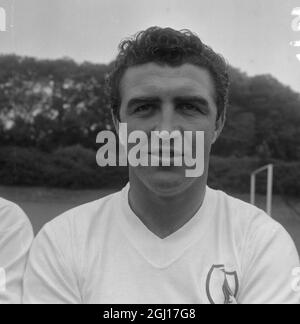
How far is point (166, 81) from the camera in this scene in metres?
1.25

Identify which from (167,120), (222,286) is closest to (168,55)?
(167,120)

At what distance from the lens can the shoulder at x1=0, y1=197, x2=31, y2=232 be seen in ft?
4.59

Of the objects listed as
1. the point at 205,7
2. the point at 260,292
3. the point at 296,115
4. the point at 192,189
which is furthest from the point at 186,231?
the point at 205,7

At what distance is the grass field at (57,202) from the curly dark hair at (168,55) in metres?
0.29

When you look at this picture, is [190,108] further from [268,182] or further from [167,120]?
[268,182]

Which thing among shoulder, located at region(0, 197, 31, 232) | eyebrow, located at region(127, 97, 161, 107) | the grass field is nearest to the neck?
the grass field

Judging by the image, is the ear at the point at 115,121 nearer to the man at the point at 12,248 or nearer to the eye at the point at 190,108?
the eye at the point at 190,108

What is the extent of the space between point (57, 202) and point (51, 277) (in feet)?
0.87

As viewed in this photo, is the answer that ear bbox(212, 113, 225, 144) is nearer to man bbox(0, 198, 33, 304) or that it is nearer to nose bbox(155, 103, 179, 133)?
nose bbox(155, 103, 179, 133)

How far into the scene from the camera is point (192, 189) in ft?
4.40

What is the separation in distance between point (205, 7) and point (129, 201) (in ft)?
2.12

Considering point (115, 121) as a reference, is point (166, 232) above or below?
below
